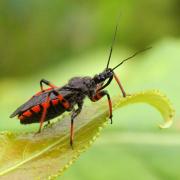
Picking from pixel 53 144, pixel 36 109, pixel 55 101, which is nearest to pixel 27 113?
pixel 36 109

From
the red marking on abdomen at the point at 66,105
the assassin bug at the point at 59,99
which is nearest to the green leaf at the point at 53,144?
the assassin bug at the point at 59,99

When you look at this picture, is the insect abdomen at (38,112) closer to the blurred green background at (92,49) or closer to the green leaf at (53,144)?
the green leaf at (53,144)

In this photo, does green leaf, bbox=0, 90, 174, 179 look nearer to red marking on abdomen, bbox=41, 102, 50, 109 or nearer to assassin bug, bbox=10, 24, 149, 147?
assassin bug, bbox=10, 24, 149, 147

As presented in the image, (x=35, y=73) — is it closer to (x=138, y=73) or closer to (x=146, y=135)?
(x=138, y=73)

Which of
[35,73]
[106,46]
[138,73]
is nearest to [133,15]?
[106,46]

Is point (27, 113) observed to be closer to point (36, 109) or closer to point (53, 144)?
point (36, 109)

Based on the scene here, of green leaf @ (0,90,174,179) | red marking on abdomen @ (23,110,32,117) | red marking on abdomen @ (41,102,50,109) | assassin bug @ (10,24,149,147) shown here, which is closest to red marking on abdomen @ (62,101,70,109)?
assassin bug @ (10,24,149,147)
